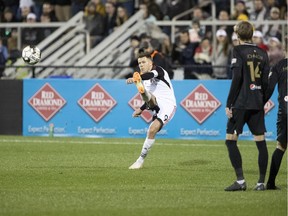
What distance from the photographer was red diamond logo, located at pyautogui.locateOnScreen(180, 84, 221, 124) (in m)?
22.6

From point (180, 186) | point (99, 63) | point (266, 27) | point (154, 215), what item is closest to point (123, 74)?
point (99, 63)

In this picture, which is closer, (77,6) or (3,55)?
(3,55)

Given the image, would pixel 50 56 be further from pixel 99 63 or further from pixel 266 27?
pixel 266 27

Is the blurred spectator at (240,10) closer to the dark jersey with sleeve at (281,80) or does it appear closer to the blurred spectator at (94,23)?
the blurred spectator at (94,23)

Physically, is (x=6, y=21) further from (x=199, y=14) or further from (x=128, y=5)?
(x=199, y=14)

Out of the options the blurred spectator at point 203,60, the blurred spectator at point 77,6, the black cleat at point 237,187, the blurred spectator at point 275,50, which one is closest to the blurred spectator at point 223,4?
the blurred spectator at point 203,60

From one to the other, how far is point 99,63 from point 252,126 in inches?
577

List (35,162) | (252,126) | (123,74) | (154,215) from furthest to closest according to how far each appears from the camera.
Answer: (123,74) → (35,162) → (252,126) → (154,215)

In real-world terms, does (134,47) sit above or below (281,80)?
→ below

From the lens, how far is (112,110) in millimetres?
23219

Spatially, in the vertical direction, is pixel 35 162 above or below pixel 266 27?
below

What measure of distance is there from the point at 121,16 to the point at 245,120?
47.6 ft

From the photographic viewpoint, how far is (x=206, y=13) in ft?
88.4

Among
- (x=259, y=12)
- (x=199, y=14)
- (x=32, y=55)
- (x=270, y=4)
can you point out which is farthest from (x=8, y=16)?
(x=32, y=55)
